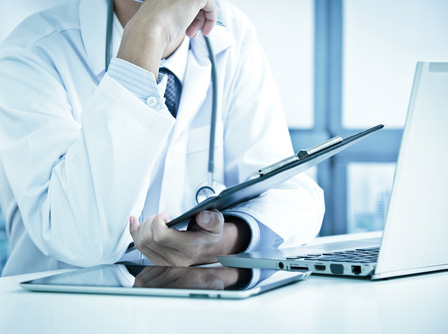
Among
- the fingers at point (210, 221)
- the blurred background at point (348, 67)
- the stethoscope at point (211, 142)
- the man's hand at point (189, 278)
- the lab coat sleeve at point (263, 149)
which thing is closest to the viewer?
the man's hand at point (189, 278)

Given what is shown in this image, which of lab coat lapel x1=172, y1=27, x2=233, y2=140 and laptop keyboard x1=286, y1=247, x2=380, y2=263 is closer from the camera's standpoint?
laptop keyboard x1=286, y1=247, x2=380, y2=263

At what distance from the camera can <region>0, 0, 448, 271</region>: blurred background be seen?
267cm

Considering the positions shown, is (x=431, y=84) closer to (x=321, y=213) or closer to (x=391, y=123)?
(x=321, y=213)

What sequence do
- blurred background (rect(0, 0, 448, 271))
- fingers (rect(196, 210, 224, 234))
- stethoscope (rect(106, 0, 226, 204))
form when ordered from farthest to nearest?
blurred background (rect(0, 0, 448, 271)) < stethoscope (rect(106, 0, 226, 204)) < fingers (rect(196, 210, 224, 234))

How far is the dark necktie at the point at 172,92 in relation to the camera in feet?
3.46

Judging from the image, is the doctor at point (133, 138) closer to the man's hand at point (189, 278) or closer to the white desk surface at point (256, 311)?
the man's hand at point (189, 278)

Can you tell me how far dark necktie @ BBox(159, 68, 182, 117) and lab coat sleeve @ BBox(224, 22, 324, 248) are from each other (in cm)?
13

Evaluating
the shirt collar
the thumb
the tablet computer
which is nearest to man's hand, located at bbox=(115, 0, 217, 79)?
the shirt collar

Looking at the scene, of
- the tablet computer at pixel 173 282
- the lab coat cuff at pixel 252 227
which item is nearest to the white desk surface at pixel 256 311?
the tablet computer at pixel 173 282

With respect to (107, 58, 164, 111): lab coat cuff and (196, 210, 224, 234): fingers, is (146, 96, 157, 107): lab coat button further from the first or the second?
(196, 210, 224, 234): fingers

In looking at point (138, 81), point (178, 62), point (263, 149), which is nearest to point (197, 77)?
point (178, 62)

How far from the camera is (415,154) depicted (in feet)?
1.42

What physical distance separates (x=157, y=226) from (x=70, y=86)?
484mm

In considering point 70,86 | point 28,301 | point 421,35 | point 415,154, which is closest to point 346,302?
point 415,154
